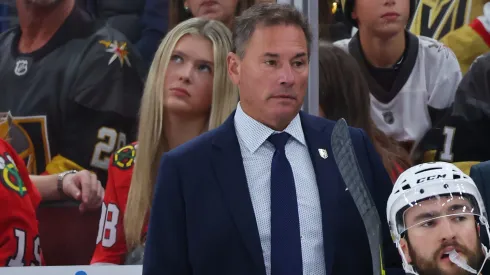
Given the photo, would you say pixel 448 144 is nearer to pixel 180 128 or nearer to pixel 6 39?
pixel 180 128

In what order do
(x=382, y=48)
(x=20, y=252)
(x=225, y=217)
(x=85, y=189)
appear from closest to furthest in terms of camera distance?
(x=225, y=217) → (x=20, y=252) → (x=85, y=189) → (x=382, y=48)

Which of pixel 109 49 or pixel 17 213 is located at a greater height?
pixel 109 49

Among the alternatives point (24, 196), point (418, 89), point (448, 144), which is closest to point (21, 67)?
point (24, 196)

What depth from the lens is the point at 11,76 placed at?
300 centimetres

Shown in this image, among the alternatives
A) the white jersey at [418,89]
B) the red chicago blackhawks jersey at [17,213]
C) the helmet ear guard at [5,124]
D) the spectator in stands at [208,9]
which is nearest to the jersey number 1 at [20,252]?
the red chicago blackhawks jersey at [17,213]

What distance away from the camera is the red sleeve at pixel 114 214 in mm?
2855

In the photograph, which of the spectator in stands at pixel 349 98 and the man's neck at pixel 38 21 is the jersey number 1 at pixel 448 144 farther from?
the man's neck at pixel 38 21

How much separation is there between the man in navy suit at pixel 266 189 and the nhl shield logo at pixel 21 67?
3.46 ft

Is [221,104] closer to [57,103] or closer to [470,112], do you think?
[57,103]

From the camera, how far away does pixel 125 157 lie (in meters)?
2.93

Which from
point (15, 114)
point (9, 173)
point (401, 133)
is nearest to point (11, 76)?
point (15, 114)

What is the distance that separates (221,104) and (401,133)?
23.4 inches

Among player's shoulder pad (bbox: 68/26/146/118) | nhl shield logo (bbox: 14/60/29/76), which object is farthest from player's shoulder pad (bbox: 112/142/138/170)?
nhl shield logo (bbox: 14/60/29/76)

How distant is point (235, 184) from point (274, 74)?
26 centimetres
